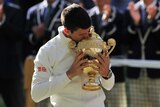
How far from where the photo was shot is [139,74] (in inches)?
332

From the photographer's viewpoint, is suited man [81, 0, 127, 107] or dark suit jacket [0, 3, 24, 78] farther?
dark suit jacket [0, 3, 24, 78]

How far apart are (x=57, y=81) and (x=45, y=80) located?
0.35ft

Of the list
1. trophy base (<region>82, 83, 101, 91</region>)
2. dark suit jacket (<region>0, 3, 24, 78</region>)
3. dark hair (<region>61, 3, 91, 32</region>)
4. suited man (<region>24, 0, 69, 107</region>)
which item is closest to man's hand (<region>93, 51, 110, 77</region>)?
trophy base (<region>82, 83, 101, 91</region>)

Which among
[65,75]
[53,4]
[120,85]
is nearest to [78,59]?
[65,75]

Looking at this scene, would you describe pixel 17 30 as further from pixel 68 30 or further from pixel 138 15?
pixel 68 30

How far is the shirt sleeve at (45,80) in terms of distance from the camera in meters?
5.07

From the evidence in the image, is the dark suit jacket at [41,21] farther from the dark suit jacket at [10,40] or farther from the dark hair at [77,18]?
the dark hair at [77,18]

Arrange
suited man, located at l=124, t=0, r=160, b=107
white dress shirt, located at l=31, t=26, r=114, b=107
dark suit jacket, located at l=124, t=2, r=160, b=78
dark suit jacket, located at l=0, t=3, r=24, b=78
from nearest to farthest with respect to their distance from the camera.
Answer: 1. white dress shirt, located at l=31, t=26, r=114, b=107
2. suited man, located at l=124, t=0, r=160, b=107
3. dark suit jacket, located at l=124, t=2, r=160, b=78
4. dark suit jacket, located at l=0, t=3, r=24, b=78

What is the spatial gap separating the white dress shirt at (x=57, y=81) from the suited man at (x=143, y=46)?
318cm

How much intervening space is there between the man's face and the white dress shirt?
8cm

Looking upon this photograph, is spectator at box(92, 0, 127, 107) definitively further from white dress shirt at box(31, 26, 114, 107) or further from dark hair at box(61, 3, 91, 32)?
dark hair at box(61, 3, 91, 32)

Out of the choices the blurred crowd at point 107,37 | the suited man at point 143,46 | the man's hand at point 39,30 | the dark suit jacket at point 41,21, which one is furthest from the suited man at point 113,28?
the man's hand at point 39,30

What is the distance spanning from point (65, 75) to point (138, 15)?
144 inches

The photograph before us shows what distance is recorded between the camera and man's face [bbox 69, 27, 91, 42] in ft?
16.5
